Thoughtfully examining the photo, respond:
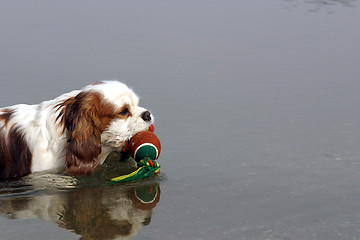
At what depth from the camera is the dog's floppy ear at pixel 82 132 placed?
5105mm

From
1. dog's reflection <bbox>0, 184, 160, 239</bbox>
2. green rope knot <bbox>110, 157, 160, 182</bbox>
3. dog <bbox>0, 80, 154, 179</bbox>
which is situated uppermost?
dog <bbox>0, 80, 154, 179</bbox>

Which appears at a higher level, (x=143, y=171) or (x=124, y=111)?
(x=124, y=111)

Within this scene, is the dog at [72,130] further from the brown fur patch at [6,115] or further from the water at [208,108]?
the water at [208,108]

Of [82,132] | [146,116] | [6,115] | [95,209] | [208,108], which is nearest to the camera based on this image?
[95,209]

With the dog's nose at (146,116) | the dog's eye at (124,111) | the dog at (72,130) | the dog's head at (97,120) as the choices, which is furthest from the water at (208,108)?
the dog's eye at (124,111)

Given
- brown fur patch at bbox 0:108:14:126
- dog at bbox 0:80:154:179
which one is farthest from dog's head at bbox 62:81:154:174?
brown fur patch at bbox 0:108:14:126

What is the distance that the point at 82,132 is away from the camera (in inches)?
201

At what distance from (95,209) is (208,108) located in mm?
2615

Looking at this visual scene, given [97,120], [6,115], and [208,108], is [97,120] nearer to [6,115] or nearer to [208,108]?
[6,115]

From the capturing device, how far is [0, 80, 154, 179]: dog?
16.8 feet

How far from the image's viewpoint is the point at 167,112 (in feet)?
22.4

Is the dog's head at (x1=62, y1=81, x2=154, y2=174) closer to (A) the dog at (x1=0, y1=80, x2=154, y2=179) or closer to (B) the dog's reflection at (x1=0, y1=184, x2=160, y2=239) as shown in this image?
(A) the dog at (x1=0, y1=80, x2=154, y2=179)

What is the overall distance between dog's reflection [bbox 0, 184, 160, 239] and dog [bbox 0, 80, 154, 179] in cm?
32

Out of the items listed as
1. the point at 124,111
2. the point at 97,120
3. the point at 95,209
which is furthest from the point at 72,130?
the point at 95,209
